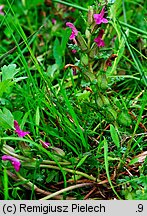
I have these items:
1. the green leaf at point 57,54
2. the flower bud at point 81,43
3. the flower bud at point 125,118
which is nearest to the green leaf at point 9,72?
the flower bud at point 81,43

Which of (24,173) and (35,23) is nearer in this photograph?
(24,173)

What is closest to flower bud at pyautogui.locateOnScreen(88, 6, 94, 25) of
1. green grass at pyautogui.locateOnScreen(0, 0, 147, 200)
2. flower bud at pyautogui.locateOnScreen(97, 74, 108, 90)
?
green grass at pyautogui.locateOnScreen(0, 0, 147, 200)

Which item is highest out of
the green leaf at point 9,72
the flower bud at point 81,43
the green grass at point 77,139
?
the flower bud at point 81,43

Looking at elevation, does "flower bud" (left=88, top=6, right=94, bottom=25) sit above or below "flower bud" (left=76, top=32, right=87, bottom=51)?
above

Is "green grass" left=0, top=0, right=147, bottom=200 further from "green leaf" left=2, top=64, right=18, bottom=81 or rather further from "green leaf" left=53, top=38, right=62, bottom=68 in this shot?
"green leaf" left=53, top=38, right=62, bottom=68

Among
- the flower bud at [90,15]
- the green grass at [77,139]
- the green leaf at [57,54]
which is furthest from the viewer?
the green leaf at [57,54]

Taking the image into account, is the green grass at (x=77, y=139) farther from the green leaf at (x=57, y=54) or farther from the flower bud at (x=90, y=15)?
the green leaf at (x=57, y=54)

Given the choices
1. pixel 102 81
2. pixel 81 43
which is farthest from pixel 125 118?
pixel 81 43

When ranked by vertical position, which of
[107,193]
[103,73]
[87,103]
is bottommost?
[107,193]

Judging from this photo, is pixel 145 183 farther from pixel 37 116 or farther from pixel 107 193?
pixel 37 116

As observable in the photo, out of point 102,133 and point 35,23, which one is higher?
point 35,23

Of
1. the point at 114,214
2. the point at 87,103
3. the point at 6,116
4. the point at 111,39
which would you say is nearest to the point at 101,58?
the point at 87,103
